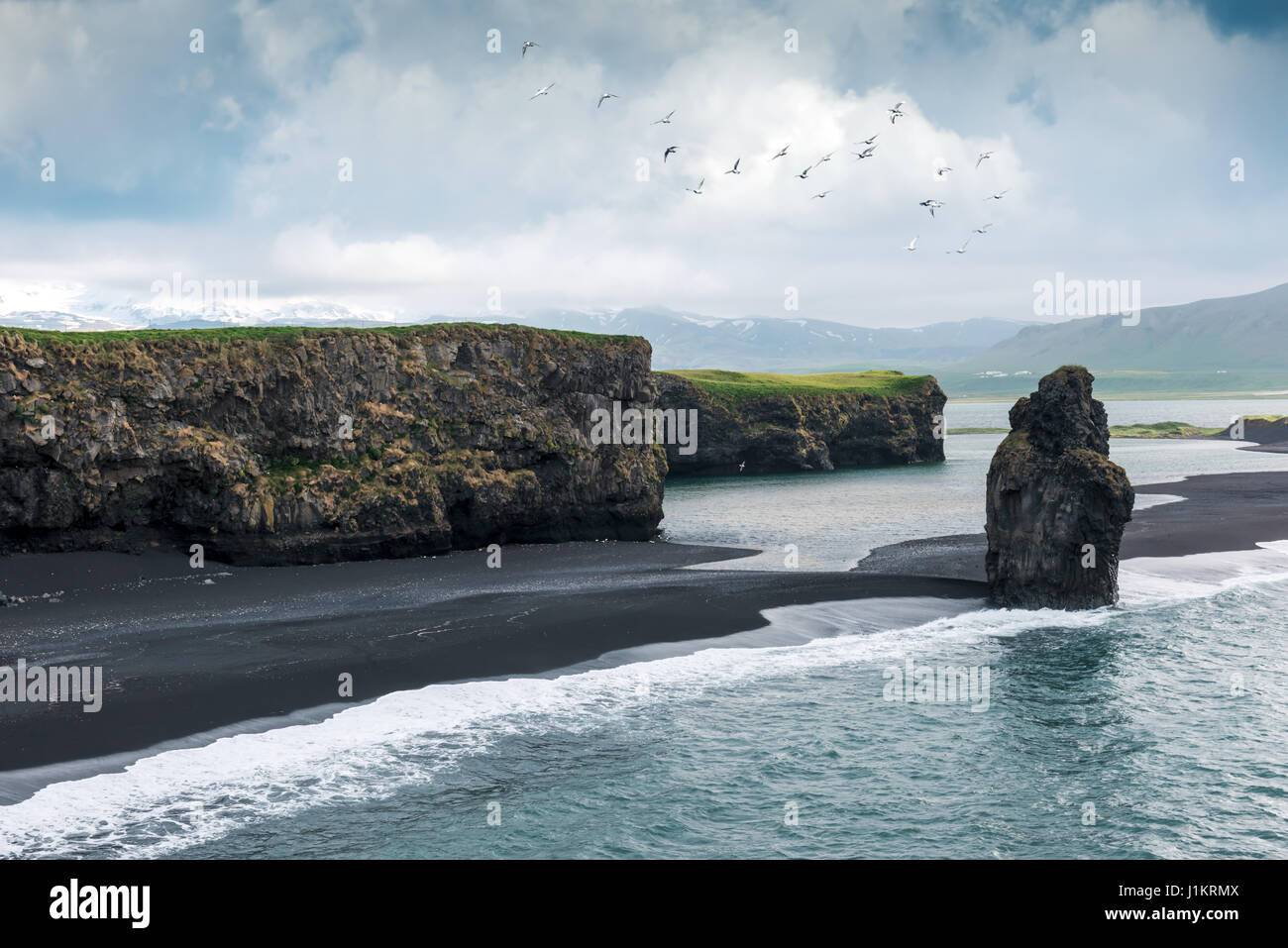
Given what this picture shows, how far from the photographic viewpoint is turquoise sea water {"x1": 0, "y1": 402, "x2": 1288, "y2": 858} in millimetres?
17375

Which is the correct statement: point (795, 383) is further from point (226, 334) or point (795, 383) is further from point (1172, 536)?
point (226, 334)

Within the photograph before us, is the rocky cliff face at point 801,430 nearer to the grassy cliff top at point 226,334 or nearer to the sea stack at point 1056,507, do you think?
the grassy cliff top at point 226,334

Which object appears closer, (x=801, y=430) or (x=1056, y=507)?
(x=1056, y=507)

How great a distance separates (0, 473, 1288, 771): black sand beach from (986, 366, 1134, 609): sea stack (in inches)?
107

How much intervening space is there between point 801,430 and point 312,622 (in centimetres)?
7513

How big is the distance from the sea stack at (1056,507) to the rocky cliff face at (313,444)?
68.7ft

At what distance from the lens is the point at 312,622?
31266 mm

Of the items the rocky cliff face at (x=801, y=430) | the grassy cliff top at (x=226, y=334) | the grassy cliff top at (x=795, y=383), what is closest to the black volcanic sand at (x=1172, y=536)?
the grassy cliff top at (x=226, y=334)

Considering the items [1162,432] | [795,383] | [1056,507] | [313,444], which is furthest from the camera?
[1162,432]

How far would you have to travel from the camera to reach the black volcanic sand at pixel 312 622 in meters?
23.5

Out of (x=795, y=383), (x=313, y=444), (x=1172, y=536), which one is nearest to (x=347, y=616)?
(x=313, y=444)
